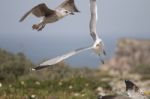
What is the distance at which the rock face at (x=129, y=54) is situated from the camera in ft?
317

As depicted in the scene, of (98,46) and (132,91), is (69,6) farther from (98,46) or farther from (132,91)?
(132,91)

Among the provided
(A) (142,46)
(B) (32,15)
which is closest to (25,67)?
(B) (32,15)

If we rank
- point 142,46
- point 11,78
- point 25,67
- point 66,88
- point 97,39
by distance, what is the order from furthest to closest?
point 142,46
point 25,67
point 11,78
point 66,88
point 97,39

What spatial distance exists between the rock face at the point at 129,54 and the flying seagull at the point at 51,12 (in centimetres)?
8758

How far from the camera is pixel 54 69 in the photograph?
65.5 ft

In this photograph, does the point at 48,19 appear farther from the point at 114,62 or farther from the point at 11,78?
the point at 114,62

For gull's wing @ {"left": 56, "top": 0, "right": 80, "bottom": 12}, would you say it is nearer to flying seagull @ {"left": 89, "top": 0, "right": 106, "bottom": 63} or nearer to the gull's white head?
flying seagull @ {"left": 89, "top": 0, "right": 106, "bottom": 63}

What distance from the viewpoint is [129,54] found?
324 ft

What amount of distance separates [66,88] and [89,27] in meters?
7.83

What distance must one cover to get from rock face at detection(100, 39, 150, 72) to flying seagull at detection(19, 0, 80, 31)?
3448 inches

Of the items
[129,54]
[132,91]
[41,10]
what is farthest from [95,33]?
[129,54]

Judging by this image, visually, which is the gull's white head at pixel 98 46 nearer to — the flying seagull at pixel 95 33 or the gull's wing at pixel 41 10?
the flying seagull at pixel 95 33

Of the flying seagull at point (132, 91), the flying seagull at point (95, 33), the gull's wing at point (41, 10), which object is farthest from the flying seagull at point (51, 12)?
the flying seagull at point (132, 91)

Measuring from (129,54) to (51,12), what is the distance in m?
91.7
